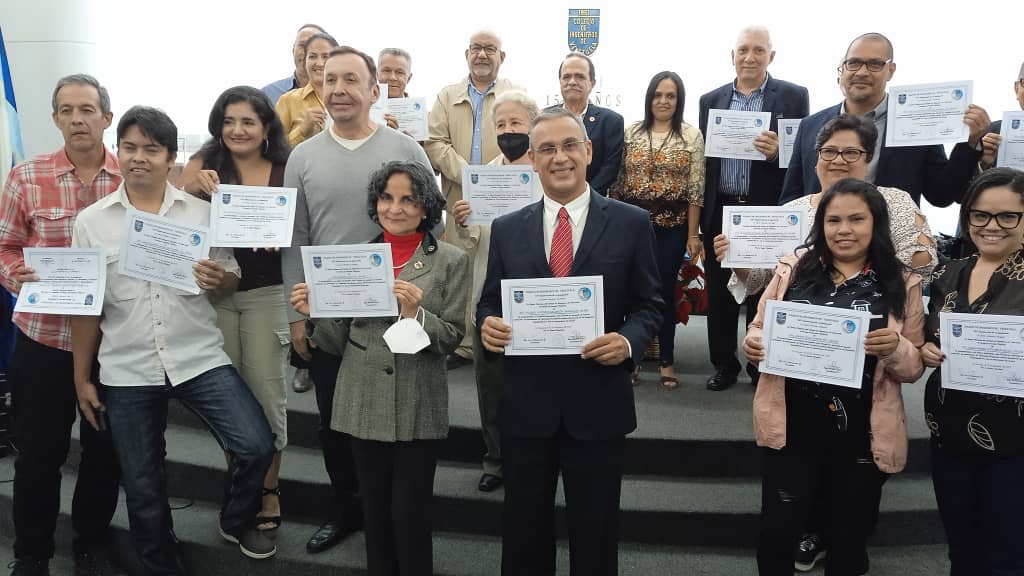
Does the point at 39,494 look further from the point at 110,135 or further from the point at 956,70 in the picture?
the point at 956,70

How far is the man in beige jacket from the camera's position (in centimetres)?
402

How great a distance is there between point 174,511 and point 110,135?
580cm

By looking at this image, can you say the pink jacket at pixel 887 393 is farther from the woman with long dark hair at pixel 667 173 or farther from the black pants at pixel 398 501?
the woman with long dark hair at pixel 667 173

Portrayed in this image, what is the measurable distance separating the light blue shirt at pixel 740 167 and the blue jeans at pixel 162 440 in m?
2.67

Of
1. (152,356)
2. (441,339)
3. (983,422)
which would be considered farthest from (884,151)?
(152,356)

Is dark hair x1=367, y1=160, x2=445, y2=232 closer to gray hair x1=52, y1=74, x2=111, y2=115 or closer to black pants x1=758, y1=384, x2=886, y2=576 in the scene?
gray hair x1=52, y1=74, x2=111, y2=115

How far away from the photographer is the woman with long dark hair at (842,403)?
7.36ft

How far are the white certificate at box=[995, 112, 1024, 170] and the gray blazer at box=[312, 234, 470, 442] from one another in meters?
2.23

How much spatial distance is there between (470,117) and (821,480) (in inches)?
103

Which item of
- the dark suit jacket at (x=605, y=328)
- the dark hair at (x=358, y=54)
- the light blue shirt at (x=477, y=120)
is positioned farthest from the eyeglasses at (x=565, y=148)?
the light blue shirt at (x=477, y=120)

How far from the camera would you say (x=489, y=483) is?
3.32m

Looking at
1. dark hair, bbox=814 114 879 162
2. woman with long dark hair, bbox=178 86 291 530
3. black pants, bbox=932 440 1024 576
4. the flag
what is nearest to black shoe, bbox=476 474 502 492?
woman with long dark hair, bbox=178 86 291 530

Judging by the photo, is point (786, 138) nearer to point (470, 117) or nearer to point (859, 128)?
point (859, 128)

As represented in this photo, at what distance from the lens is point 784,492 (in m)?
2.34
